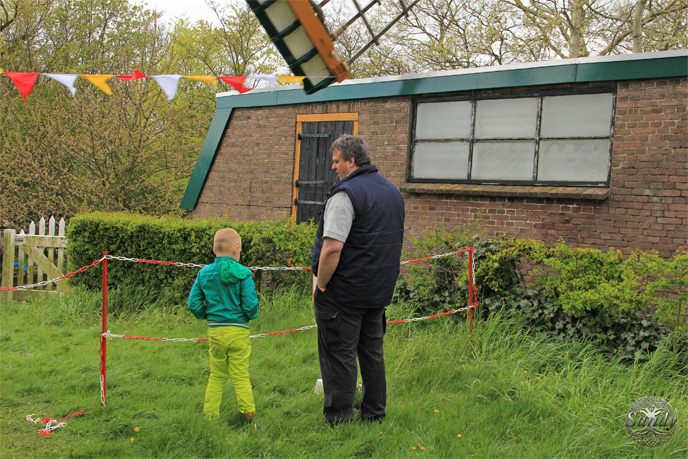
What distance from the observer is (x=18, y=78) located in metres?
6.07

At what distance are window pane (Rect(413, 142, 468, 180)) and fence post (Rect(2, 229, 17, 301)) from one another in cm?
620

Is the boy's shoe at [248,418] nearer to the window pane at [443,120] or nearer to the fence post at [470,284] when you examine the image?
the fence post at [470,284]

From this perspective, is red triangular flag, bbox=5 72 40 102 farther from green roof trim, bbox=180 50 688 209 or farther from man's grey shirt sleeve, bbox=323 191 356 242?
green roof trim, bbox=180 50 688 209

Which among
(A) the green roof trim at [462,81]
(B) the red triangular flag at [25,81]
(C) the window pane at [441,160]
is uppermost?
(A) the green roof trim at [462,81]

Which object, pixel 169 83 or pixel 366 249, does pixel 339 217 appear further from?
pixel 169 83

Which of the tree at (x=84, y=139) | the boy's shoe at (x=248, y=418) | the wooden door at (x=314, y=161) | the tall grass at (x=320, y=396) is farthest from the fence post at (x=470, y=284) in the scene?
the tree at (x=84, y=139)

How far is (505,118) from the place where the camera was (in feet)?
26.3

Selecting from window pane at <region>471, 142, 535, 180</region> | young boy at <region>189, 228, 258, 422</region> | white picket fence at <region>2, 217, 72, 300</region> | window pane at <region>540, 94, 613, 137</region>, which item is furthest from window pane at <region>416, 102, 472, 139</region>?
white picket fence at <region>2, 217, 72, 300</region>

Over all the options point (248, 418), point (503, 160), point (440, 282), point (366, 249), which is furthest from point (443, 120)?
point (248, 418)

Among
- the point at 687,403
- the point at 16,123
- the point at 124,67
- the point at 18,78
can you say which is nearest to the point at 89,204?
the point at 124,67

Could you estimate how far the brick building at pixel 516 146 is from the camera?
22.8ft

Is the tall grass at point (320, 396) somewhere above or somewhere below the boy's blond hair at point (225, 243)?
below

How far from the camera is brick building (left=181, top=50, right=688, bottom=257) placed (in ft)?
22.8

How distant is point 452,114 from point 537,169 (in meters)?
1.55
